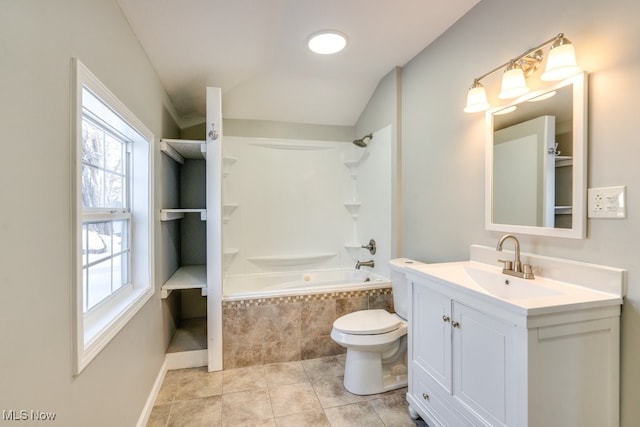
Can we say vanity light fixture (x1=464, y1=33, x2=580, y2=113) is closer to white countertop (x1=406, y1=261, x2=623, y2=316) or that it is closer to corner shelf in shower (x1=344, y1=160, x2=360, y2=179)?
white countertop (x1=406, y1=261, x2=623, y2=316)

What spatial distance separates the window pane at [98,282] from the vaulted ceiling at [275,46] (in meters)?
1.29

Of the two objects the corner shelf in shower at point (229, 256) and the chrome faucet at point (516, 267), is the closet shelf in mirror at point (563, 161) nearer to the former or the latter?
the chrome faucet at point (516, 267)

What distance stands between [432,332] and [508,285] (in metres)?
0.45

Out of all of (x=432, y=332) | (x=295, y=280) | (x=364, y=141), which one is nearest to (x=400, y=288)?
(x=432, y=332)

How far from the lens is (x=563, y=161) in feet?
4.70

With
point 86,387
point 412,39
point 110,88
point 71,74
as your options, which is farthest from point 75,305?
point 412,39

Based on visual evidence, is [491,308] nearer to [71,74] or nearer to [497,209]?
[497,209]

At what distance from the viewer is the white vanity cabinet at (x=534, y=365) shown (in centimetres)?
114

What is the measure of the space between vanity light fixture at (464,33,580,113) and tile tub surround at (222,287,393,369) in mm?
1668

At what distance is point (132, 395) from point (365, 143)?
9.32 ft

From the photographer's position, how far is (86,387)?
3.67ft

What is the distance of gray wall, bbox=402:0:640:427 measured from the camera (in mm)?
1207

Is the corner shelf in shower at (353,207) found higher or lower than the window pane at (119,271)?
higher

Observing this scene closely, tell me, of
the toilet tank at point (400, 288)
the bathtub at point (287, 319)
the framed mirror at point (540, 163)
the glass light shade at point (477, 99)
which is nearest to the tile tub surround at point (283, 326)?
the bathtub at point (287, 319)
